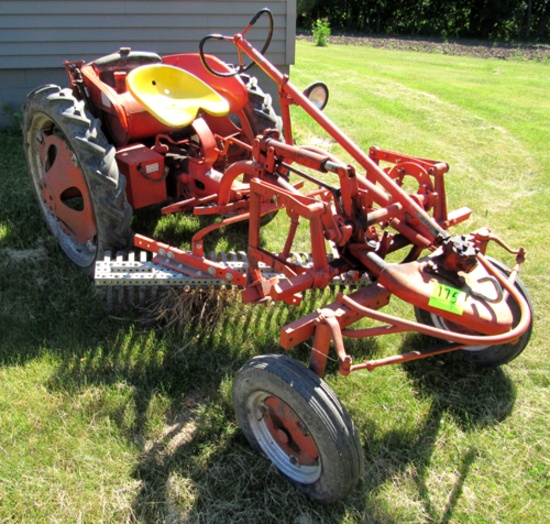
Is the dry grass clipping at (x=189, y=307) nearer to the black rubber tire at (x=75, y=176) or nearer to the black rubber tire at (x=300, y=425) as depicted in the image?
the black rubber tire at (x=75, y=176)

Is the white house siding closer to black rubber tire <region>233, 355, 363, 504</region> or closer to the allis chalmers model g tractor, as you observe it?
the allis chalmers model g tractor

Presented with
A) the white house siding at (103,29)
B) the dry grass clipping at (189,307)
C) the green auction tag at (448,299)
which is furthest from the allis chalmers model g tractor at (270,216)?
the white house siding at (103,29)

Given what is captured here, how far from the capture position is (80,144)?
3268 mm

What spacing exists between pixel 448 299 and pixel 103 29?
5.54 m

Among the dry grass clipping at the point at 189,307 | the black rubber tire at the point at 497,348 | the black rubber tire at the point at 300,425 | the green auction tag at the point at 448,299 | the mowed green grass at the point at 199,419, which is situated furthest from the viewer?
the dry grass clipping at the point at 189,307

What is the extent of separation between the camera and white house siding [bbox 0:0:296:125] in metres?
6.00

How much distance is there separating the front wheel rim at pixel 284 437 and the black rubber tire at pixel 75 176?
1621 millimetres

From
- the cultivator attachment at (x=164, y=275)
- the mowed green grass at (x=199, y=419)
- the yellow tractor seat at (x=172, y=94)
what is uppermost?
the yellow tractor seat at (x=172, y=94)

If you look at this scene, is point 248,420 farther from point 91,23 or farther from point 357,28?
point 357,28

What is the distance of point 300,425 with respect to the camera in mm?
2242

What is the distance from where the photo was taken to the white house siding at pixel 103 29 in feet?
19.7

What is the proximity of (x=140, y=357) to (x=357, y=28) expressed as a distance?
30413mm

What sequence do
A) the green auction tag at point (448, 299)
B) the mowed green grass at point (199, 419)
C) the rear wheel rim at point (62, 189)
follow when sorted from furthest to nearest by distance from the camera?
1. the rear wheel rim at point (62, 189)
2. the mowed green grass at point (199, 419)
3. the green auction tag at point (448, 299)

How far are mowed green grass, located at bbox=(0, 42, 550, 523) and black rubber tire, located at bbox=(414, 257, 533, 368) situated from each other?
0.33 feet
